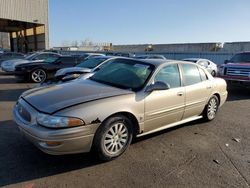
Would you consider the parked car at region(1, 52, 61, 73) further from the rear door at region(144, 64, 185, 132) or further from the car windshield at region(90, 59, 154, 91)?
the rear door at region(144, 64, 185, 132)

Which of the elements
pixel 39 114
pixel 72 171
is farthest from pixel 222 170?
pixel 39 114

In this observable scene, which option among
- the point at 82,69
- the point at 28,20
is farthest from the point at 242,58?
the point at 28,20

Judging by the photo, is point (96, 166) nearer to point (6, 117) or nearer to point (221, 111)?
point (6, 117)

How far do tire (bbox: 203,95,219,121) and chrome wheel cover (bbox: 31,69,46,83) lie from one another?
27.0 ft

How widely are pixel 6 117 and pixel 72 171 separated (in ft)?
10.1

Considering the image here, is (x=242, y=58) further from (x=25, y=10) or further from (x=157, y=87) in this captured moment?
(x=25, y=10)

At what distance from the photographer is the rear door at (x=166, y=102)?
4.03 meters

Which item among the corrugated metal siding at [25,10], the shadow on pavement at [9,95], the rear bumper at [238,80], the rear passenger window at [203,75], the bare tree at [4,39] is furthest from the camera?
the bare tree at [4,39]

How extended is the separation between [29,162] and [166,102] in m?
2.49

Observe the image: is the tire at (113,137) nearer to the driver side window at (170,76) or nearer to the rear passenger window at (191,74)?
the driver side window at (170,76)

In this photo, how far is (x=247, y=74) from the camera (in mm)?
9539

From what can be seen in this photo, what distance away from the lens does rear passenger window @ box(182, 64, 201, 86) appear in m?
4.84

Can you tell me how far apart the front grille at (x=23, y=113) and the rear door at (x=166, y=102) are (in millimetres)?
1853

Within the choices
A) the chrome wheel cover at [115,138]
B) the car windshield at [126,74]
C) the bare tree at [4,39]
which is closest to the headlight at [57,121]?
the chrome wheel cover at [115,138]
